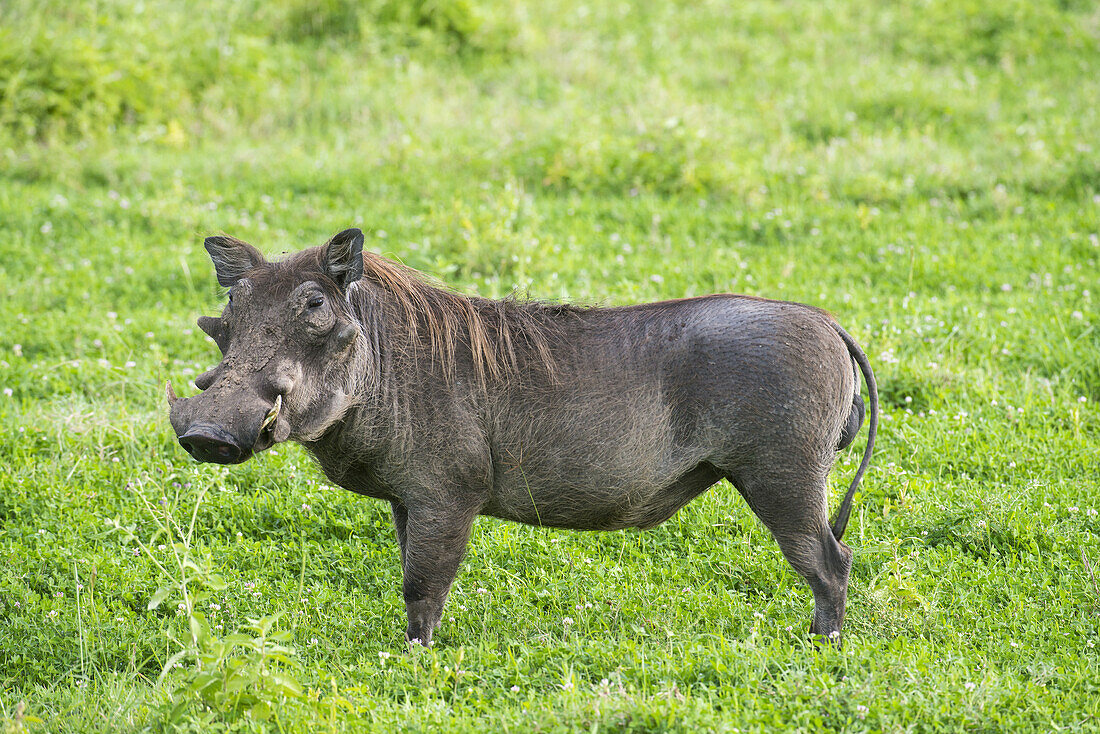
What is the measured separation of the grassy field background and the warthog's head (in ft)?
1.49

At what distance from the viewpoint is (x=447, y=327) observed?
13.1 ft

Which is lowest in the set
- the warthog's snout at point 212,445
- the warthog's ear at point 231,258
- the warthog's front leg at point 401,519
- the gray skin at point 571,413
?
the warthog's front leg at point 401,519

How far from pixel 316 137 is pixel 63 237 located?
2.96 metres

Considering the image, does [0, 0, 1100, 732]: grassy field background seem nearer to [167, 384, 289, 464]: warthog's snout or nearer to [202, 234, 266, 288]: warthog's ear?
[167, 384, 289, 464]: warthog's snout

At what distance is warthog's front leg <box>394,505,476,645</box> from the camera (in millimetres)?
3830

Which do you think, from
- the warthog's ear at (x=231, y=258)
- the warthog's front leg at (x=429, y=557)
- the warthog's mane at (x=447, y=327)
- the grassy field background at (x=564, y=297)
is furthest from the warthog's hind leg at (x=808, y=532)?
the warthog's ear at (x=231, y=258)

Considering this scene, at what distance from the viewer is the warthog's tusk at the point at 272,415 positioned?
3326 millimetres

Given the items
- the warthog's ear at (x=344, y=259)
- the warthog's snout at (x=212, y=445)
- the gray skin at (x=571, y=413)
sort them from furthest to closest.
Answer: the gray skin at (x=571, y=413) < the warthog's ear at (x=344, y=259) < the warthog's snout at (x=212, y=445)

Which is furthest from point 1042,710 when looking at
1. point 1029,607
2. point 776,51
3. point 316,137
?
point 776,51

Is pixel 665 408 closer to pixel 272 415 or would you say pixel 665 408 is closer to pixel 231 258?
pixel 272 415

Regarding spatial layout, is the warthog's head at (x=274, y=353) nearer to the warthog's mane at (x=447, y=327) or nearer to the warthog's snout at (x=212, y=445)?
the warthog's snout at (x=212, y=445)

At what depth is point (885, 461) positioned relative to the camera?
17.8 feet

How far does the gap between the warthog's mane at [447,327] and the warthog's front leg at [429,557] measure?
526 mm

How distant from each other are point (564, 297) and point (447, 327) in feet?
2.16
